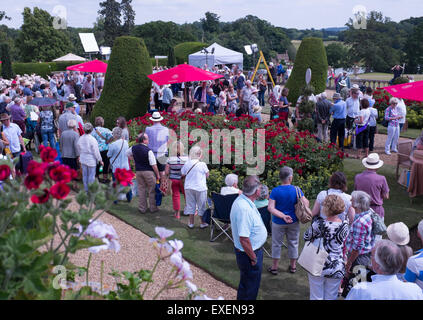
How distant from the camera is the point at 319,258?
14.7ft

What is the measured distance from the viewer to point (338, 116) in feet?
37.1

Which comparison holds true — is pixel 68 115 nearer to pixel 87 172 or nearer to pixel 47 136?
pixel 47 136

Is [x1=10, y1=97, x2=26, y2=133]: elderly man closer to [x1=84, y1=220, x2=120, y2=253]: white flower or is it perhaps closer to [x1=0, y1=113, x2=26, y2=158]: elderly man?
[x1=0, y1=113, x2=26, y2=158]: elderly man

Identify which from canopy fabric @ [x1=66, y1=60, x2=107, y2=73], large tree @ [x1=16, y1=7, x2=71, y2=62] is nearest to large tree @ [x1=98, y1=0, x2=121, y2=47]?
large tree @ [x1=16, y1=7, x2=71, y2=62]

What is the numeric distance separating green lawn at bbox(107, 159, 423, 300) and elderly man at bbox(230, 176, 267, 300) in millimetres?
783

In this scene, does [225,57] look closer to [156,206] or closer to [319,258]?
[156,206]

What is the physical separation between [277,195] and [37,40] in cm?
5119

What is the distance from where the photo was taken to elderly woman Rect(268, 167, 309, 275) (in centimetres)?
545

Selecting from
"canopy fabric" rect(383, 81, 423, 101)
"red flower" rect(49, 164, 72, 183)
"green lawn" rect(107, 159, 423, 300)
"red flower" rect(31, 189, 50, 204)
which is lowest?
"green lawn" rect(107, 159, 423, 300)

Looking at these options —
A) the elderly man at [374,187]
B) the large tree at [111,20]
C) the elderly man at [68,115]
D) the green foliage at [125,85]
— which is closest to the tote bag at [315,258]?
the elderly man at [374,187]

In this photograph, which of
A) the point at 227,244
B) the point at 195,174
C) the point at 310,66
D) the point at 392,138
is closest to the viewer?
the point at 227,244

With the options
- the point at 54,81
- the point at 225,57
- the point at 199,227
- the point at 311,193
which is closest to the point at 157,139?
the point at 199,227

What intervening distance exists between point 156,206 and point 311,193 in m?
3.16

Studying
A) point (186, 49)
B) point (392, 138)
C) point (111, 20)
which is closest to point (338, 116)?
point (392, 138)
